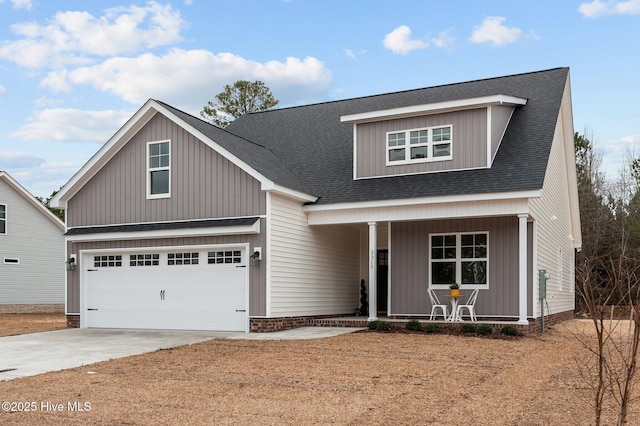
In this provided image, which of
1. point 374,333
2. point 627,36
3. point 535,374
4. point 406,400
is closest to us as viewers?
point 406,400

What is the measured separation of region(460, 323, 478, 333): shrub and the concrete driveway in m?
2.61

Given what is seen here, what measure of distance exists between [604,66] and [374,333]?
35.4 ft

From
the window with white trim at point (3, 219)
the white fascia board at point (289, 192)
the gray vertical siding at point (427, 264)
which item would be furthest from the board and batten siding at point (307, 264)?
the window with white trim at point (3, 219)

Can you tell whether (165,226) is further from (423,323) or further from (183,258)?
(423,323)

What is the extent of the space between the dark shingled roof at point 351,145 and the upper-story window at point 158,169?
1065 millimetres

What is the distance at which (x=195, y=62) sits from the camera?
27.6m

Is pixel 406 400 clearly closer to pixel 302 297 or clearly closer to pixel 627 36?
pixel 302 297

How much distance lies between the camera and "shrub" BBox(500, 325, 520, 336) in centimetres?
1451

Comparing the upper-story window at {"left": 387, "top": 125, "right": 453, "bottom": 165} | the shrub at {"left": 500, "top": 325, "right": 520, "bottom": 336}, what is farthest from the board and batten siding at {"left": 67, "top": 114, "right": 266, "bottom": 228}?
the shrub at {"left": 500, "top": 325, "right": 520, "bottom": 336}

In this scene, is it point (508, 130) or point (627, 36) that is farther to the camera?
point (627, 36)

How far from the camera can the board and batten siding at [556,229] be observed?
1717 centimetres

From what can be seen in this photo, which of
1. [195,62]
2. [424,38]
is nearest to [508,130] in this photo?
[424,38]

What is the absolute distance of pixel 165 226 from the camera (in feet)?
55.2

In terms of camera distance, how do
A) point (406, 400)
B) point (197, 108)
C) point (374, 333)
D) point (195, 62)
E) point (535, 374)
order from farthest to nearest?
point (197, 108), point (195, 62), point (374, 333), point (535, 374), point (406, 400)
